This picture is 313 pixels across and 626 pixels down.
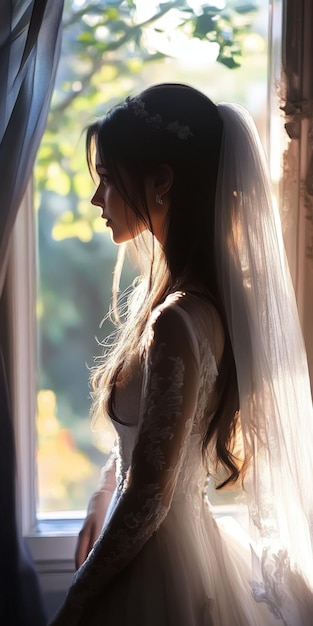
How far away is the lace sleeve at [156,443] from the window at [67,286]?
0.57 metres

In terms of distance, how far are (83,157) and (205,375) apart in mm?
764

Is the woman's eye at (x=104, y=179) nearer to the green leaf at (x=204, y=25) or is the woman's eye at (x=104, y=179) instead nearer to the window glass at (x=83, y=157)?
the window glass at (x=83, y=157)

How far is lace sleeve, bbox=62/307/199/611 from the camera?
98cm

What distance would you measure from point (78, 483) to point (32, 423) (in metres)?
0.21

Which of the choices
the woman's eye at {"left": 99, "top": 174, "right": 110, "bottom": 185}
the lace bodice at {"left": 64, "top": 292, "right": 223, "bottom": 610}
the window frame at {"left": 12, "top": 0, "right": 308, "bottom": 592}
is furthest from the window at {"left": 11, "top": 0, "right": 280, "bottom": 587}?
the lace bodice at {"left": 64, "top": 292, "right": 223, "bottom": 610}

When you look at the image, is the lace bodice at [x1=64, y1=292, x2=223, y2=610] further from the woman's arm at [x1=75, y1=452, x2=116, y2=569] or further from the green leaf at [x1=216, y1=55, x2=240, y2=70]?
the green leaf at [x1=216, y1=55, x2=240, y2=70]

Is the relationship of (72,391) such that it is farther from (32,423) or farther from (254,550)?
(254,550)

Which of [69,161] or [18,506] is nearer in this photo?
[18,506]

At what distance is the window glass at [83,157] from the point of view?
1527mm

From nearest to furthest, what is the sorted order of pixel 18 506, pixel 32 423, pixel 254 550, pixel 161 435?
pixel 161 435, pixel 254 550, pixel 18 506, pixel 32 423

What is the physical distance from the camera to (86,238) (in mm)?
1609

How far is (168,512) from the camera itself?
1.12m

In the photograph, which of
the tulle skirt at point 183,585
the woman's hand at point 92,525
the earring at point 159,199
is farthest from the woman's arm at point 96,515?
the earring at point 159,199

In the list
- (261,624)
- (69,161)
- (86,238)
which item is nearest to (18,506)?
(261,624)
